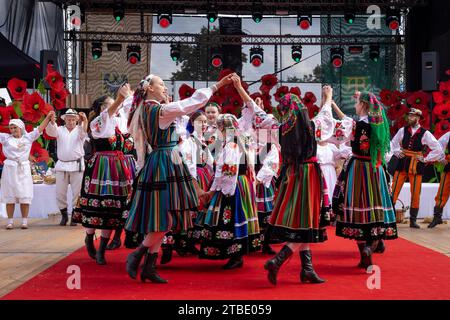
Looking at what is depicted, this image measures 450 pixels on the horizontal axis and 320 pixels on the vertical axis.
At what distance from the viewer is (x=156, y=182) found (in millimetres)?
3793

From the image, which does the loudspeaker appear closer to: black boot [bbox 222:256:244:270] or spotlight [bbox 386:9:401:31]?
spotlight [bbox 386:9:401:31]

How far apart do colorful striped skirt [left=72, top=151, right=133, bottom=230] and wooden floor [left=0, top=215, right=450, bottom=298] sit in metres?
0.54

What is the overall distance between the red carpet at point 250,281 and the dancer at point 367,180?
0.29 m

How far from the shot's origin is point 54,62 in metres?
10.6

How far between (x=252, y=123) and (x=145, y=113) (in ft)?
3.61

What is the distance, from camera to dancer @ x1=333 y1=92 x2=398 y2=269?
4.42m

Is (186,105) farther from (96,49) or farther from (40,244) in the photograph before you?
(96,49)

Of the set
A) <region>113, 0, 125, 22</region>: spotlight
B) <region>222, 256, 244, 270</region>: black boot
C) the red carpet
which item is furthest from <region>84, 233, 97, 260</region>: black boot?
<region>113, 0, 125, 22</region>: spotlight

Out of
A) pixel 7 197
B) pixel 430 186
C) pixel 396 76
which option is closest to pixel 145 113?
pixel 7 197

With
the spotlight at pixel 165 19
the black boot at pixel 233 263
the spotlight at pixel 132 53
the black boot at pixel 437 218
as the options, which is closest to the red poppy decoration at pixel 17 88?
the black boot at pixel 233 263

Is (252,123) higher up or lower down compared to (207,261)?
higher up

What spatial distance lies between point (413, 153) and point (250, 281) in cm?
435

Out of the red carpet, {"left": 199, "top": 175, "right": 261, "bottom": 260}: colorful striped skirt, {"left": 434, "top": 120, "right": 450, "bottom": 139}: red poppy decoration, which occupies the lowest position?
the red carpet

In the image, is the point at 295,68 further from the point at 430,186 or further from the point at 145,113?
the point at 145,113
